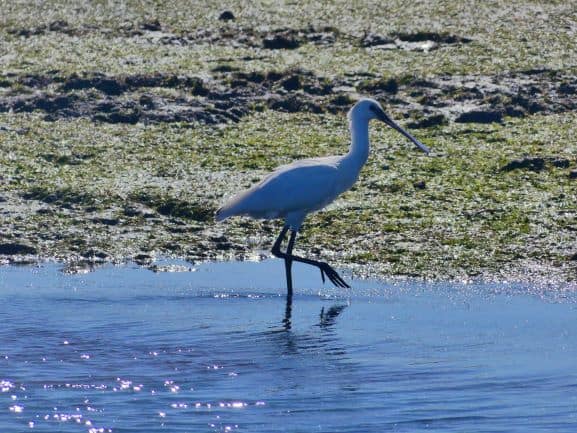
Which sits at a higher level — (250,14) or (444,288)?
(250,14)

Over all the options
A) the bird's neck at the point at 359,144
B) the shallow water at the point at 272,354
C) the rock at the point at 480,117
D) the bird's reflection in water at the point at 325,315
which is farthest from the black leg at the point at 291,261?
the rock at the point at 480,117

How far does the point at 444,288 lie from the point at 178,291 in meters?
2.20

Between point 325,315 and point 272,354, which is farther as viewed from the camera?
point 325,315

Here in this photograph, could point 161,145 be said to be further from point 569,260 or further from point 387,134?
point 569,260

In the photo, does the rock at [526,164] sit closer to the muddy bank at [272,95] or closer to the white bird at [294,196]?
the muddy bank at [272,95]

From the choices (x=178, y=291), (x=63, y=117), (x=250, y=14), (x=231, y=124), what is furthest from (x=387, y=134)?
(x=250, y=14)

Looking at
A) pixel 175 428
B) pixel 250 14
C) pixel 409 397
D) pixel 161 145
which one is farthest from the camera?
pixel 250 14

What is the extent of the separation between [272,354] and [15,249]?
13.2ft

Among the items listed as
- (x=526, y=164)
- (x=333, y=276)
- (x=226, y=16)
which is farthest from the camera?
(x=226, y=16)

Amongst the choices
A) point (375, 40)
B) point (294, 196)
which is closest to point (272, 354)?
point (294, 196)

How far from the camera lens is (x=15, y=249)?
42.3 feet

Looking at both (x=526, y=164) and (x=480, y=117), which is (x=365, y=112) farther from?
(x=480, y=117)

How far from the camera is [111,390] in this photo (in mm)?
8758

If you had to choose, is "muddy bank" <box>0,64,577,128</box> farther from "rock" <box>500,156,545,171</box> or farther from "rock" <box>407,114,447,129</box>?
"rock" <box>500,156,545,171</box>
